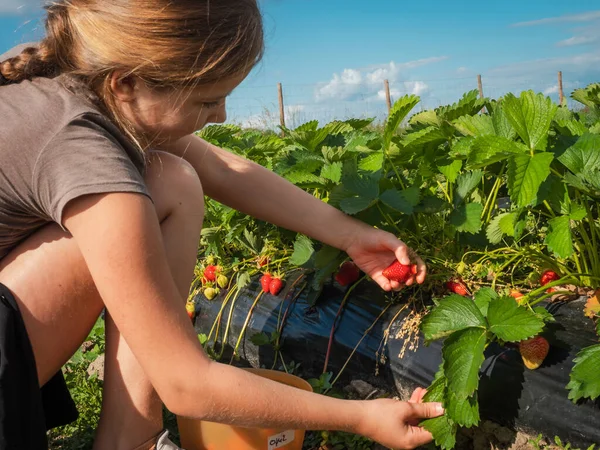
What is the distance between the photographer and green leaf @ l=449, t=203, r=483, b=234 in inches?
67.6

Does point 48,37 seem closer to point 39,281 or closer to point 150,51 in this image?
point 150,51

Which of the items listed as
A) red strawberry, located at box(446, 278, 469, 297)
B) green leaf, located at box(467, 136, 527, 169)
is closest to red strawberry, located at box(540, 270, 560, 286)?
red strawberry, located at box(446, 278, 469, 297)

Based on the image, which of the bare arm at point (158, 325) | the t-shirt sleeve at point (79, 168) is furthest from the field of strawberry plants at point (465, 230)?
the t-shirt sleeve at point (79, 168)

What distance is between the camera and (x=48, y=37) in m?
1.38

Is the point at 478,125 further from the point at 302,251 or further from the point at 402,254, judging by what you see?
the point at 302,251

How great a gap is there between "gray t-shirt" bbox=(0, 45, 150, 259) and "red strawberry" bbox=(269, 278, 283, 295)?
0.93 meters

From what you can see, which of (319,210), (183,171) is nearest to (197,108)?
(183,171)

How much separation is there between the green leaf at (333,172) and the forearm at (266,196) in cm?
18

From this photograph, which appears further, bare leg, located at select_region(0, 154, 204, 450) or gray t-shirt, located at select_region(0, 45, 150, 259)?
bare leg, located at select_region(0, 154, 204, 450)

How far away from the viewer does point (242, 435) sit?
4.91 ft

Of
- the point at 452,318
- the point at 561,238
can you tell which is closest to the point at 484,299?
the point at 452,318

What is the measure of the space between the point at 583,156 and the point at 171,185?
0.86 m

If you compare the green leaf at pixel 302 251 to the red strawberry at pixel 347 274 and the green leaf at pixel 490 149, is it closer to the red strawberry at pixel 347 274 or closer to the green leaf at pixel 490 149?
the red strawberry at pixel 347 274

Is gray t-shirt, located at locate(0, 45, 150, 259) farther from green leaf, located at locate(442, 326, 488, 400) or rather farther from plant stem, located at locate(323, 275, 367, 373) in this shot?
plant stem, located at locate(323, 275, 367, 373)
